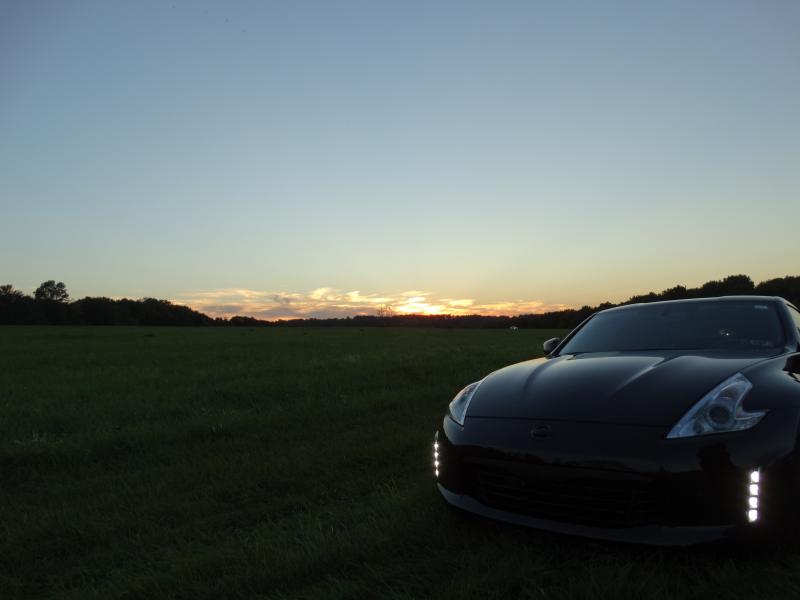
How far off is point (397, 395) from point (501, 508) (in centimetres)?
510

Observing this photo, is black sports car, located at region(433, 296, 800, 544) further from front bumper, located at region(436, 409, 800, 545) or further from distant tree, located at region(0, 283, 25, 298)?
distant tree, located at region(0, 283, 25, 298)

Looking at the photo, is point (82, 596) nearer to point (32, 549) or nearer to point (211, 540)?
point (211, 540)

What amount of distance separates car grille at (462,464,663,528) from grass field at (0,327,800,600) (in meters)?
0.12

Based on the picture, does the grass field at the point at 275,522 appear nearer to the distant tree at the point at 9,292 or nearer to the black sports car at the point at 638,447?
the black sports car at the point at 638,447

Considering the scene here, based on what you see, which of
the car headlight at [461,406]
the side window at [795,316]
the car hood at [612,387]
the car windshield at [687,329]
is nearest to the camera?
the car hood at [612,387]

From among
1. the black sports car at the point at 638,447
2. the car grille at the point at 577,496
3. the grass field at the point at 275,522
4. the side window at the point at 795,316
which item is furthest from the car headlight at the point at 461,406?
the side window at the point at 795,316

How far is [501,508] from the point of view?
2.66m

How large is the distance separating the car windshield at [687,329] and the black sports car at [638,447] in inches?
11.6

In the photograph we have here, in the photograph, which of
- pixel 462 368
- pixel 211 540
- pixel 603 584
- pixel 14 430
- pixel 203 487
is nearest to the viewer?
pixel 603 584

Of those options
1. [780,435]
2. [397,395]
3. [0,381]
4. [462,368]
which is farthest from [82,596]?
[0,381]

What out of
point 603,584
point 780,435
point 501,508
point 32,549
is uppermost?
point 780,435

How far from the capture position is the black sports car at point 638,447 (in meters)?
2.27

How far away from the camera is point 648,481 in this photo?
7.54 ft

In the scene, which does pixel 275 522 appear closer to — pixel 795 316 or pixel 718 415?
pixel 718 415
